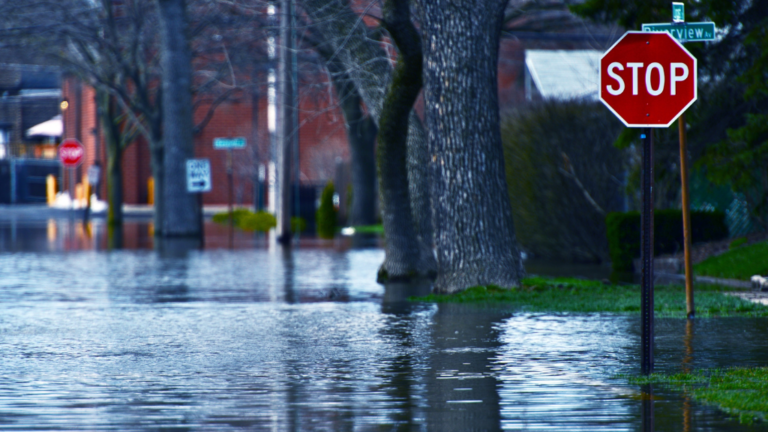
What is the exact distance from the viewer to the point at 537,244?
22.4m

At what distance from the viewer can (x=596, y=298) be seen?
47.2ft

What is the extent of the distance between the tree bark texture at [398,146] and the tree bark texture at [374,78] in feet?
0.51

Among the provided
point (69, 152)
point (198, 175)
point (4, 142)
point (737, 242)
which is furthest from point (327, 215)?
point (4, 142)

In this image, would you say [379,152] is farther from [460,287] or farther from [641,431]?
[641,431]

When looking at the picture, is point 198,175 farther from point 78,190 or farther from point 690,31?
point 78,190

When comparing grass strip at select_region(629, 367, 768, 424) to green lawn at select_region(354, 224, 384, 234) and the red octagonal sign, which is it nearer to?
the red octagonal sign

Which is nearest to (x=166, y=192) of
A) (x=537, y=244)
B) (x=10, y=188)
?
(x=537, y=244)

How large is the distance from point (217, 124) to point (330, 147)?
12.3 metres

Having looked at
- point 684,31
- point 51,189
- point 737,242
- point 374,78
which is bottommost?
point 737,242

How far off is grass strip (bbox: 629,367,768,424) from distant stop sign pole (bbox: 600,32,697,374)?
0.28 metres

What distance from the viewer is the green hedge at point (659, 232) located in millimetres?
18781

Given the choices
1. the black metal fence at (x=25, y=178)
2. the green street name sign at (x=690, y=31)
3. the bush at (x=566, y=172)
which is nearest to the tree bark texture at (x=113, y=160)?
the bush at (x=566, y=172)

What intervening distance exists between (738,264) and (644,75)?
352 inches

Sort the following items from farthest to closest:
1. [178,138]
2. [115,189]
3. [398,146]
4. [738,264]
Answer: [115,189], [178,138], [398,146], [738,264]
